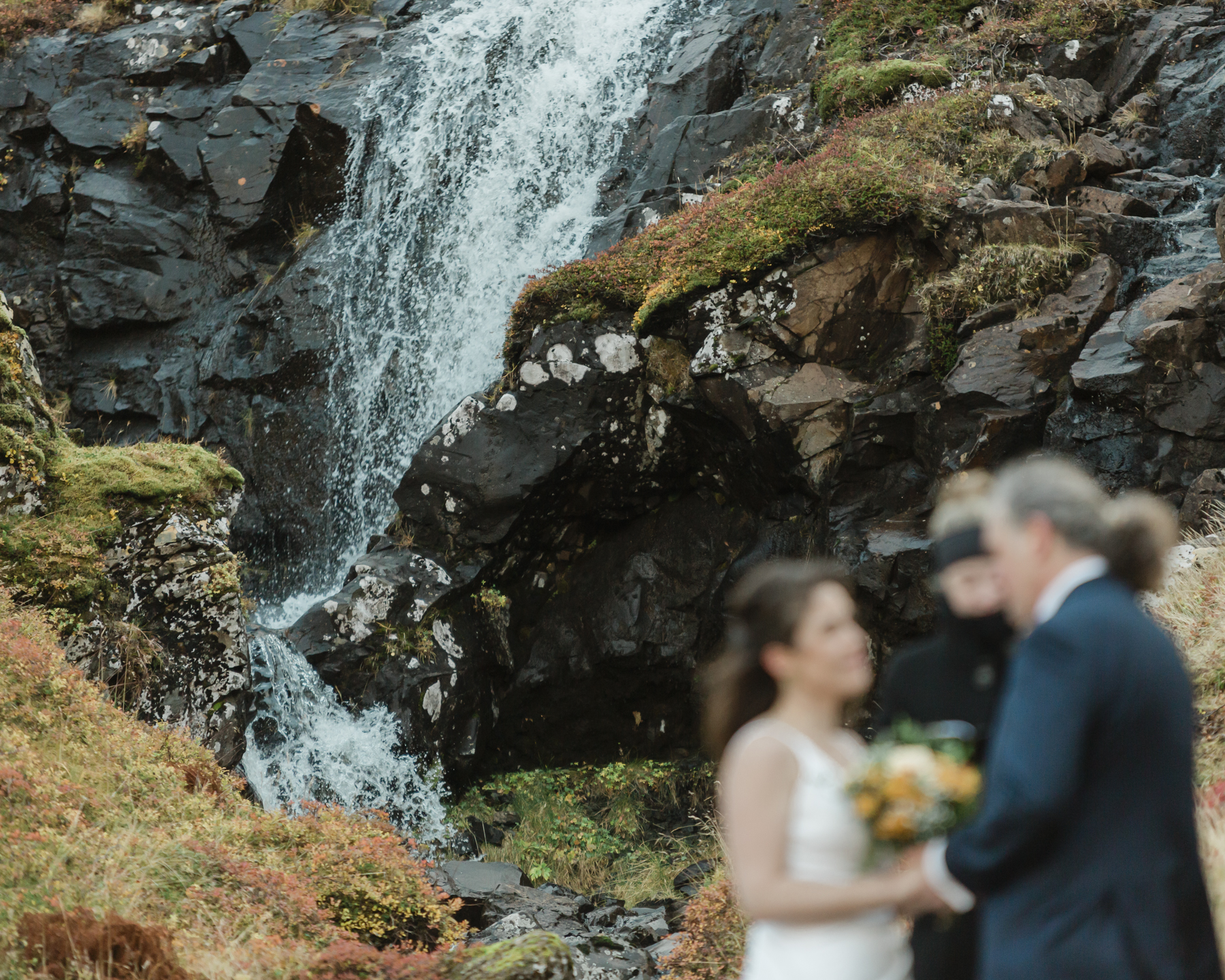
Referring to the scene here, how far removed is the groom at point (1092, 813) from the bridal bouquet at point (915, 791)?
122 millimetres

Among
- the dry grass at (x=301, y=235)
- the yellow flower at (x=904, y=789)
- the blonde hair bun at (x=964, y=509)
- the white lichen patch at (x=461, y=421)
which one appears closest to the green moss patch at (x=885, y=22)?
the white lichen patch at (x=461, y=421)

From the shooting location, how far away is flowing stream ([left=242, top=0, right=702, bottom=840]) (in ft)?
48.6

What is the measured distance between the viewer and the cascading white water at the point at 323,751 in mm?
11312

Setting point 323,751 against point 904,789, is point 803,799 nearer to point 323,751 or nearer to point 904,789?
point 904,789

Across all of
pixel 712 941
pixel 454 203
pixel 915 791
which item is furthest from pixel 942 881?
pixel 454 203

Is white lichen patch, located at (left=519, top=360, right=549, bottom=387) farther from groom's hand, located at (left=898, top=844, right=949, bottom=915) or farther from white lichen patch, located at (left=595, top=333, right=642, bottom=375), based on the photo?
groom's hand, located at (left=898, top=844, right=949, bottom=915)

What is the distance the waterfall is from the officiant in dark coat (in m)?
12.5

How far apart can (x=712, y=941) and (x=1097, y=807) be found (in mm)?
4237

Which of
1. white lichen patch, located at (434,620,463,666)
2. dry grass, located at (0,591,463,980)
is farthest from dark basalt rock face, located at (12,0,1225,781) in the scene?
dry grass, located at (0,591,463,980)

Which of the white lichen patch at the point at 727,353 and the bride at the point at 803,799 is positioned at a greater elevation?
the white lichen patch at the point at 727,353


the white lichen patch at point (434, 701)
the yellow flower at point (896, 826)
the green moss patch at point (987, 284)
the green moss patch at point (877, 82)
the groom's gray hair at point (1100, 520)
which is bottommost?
the white lichen patch at point (434, 701)

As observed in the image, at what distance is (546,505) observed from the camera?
1288 cm

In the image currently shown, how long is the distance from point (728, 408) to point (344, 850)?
21.9 ft

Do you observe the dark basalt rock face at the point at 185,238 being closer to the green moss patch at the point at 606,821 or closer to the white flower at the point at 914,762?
the green moss patch at the point at 606,821
